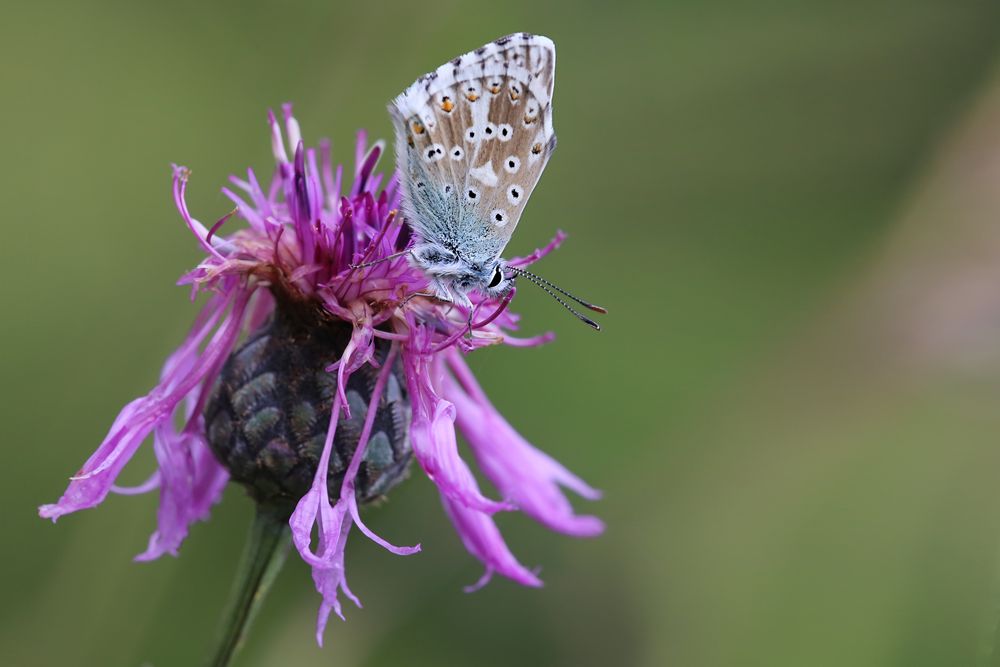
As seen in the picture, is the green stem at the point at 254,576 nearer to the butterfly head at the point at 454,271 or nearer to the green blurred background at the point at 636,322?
the butterfly head at the point at 454,271

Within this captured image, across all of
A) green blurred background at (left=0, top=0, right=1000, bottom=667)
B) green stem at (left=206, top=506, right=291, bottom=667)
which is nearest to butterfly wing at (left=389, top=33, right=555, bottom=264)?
green stem at (left=206, top=506, right=291, bottom=667)

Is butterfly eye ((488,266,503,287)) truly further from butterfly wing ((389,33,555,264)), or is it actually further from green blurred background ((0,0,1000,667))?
green blurred background ((0,0,1000,667))

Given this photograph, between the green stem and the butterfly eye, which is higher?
the butterfly eye

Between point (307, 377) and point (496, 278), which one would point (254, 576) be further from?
point (496, 278)

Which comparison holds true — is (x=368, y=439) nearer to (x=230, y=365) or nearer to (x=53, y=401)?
(x=230, y=365)

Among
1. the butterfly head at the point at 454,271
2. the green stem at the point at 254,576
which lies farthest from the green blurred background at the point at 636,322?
the butterfly head at the point at 454,271

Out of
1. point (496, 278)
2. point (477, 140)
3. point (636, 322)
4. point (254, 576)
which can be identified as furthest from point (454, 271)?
point (636, 322)
